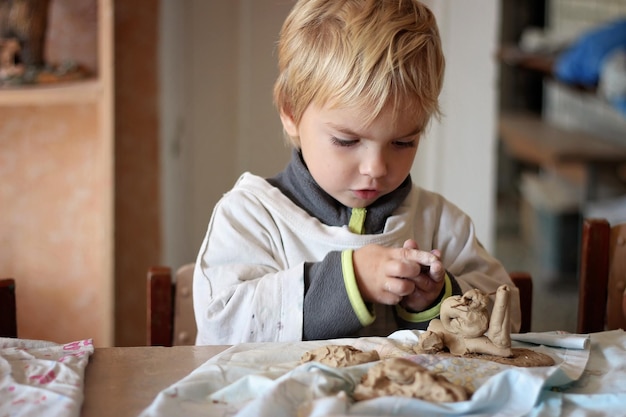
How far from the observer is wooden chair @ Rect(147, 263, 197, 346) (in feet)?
4.29

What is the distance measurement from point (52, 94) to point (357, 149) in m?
1.14

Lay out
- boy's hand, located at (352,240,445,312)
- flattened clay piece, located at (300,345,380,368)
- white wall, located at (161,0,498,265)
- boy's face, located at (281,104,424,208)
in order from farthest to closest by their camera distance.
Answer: white wall, located at (161,0,498,265) < boy's face, located at (281,104,424,208) < boy's hand, located at (352,240,445,312) < flattened clay piece, located at (300,345,380,368)

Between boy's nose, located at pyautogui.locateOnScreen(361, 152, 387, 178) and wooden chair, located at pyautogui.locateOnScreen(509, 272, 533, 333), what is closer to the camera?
boy's nose, located at pyautogui.locateOnScreen(361, 152, 387, 178)

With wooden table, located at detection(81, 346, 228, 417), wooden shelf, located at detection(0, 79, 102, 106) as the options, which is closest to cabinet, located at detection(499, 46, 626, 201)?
wooden shelf, located at detection(0, 79, 102, 106)

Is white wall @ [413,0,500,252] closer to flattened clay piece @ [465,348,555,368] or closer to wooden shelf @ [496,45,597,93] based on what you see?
wooden shelf @ [496,45,597,93]

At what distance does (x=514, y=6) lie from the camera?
558 cm

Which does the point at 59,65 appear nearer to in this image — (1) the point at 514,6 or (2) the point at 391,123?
(2) the point at 391,123

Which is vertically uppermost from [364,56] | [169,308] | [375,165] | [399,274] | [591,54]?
[591,54]

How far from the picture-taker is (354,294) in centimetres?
108

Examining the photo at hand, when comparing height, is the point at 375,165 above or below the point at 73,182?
above

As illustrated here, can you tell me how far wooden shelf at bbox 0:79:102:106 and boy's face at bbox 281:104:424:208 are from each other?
1027 mm

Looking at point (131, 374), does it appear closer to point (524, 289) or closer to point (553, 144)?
point (524, 289)

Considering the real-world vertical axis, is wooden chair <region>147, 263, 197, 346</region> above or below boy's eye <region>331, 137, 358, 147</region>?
below

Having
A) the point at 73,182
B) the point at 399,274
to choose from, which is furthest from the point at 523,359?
the point at 73,182
